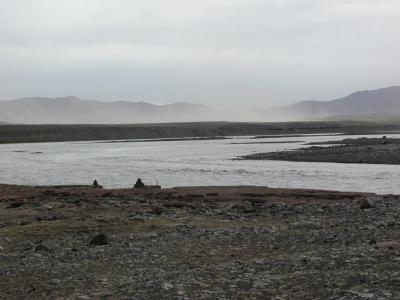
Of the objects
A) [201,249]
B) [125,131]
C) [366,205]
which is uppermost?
[125,131]

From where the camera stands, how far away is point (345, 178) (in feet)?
118

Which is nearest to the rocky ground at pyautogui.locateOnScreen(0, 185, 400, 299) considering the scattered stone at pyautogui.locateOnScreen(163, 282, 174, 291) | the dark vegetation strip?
the scattered stone at pyautogui.locateOnScreen(163, 282, 174, 291)

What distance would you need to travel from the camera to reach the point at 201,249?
13750mm

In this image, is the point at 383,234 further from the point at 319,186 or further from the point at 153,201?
the point at 319,186

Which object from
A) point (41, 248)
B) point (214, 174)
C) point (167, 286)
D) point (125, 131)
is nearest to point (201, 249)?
point (167, 286)

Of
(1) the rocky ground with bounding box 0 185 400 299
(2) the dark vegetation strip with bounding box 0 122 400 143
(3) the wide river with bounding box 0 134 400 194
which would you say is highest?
(2) the dark vegetation strip with bounding box 0 122 400 143

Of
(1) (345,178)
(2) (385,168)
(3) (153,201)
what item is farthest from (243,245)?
(2) (385,168)

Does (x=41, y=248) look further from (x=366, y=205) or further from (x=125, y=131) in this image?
(x=125, y=131)

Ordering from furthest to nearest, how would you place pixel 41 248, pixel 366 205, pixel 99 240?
pixel 366 205
pixel 99 240
pixel 41 248

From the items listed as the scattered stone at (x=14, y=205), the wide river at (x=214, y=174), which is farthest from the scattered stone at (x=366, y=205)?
the scattered stone at (x=14, y=205)

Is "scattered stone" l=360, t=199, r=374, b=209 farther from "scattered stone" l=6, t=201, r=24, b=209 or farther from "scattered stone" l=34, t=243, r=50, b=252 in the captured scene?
"scattered stone" l=6, t=201, r=24, b=209

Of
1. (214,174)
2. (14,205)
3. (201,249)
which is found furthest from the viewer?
(214,174)

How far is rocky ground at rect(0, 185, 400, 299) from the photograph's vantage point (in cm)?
994

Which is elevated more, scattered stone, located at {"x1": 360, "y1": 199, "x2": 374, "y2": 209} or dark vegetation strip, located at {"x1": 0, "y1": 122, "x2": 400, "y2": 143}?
dark vegetation strip, located at {"x1": 0, "y1": 122, "x2": 400, "y2": 143}
